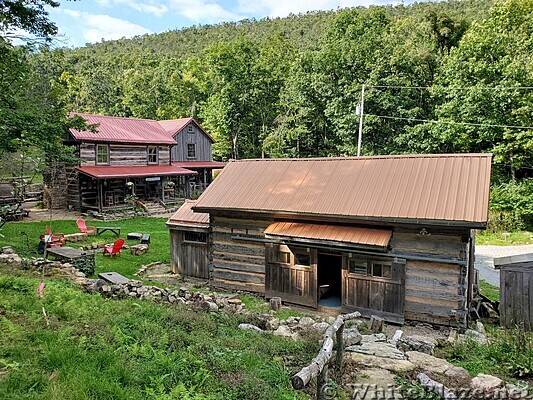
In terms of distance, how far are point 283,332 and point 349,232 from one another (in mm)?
4042

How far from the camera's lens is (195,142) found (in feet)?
132

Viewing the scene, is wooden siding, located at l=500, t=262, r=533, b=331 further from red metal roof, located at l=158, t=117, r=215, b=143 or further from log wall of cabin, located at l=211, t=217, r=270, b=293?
red metal roof, located at l=158, t=117, r=215, b=143

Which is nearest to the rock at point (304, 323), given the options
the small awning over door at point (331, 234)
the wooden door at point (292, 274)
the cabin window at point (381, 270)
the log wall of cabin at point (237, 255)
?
the wooden door at point (292, 274)

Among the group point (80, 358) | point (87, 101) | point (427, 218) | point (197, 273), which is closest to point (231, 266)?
point (197, 273)

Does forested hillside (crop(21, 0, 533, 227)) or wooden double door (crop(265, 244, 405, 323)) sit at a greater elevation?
forested hillside (crop(21, 0, 533, 227))

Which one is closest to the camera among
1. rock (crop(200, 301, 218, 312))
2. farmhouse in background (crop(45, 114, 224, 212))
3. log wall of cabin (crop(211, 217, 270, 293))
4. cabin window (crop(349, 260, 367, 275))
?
rock (crop(200, 301, 218, 312))

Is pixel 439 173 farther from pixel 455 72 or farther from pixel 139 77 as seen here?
pixel 139 77

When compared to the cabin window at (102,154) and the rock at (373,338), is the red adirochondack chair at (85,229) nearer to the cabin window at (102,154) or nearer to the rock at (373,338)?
the cabin window at (102,154)

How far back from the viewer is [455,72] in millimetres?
28531

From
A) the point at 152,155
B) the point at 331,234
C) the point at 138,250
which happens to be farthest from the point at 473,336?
the point at 152,155

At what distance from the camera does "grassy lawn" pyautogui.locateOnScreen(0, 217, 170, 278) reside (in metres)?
15.9

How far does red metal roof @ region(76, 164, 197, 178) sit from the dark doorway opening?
18327 mm

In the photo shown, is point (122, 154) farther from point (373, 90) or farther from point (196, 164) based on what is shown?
point (373, 90)

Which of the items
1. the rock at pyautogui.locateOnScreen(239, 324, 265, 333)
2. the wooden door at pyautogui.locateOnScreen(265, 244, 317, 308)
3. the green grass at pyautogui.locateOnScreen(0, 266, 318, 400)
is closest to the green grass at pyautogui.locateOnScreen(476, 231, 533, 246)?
the wooden door at pyautogui.locateOnScreen(265, 244, 317, 308)
